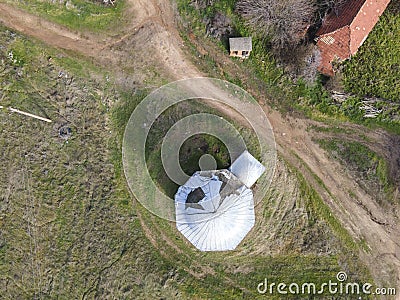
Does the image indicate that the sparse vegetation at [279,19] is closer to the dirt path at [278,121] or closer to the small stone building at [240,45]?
the small stone building at [240,45]

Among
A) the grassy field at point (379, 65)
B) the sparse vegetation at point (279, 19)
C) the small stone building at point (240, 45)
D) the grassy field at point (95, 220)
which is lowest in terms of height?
the grassy field at point (95, 220)

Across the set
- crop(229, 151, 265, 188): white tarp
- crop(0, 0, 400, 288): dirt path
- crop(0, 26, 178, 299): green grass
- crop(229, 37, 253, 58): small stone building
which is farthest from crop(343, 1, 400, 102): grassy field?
crop(0, 26, 178, 299): green grass

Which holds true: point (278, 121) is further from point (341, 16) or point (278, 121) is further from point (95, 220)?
point (95, 220)

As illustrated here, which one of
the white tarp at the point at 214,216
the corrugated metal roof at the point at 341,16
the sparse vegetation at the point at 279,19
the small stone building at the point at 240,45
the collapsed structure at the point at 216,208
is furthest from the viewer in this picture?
the sparse vegetation at the point at 279,19

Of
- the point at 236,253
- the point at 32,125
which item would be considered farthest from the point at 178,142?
the point at 32,125

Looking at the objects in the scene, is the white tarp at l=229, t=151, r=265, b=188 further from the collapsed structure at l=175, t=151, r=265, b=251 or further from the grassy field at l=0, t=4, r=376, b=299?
the grassy field at l=0, t=4, r=376, b=299

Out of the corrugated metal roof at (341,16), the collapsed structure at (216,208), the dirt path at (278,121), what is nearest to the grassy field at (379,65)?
the corrugated metal roof at (341,16)
